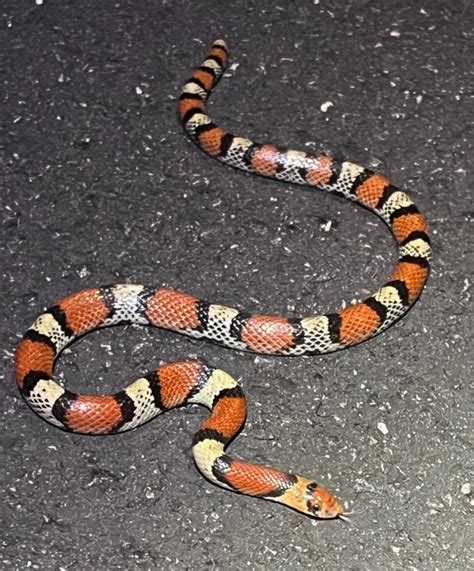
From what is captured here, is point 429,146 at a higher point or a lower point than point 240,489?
higher

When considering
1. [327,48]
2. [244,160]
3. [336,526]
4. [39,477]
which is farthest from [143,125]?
[336,526]

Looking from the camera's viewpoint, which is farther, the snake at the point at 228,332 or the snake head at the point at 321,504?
the snake at the point at 228,332

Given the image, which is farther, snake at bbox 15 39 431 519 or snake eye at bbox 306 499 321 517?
snake at bbox 15 39 431 519

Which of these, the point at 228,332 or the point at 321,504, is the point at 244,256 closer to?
the point at 228,332

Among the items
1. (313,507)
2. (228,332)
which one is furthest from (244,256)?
(313,507)

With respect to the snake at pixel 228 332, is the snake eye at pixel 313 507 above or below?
below

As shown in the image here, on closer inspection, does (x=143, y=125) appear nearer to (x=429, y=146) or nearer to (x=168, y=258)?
(x=168, y=258)
